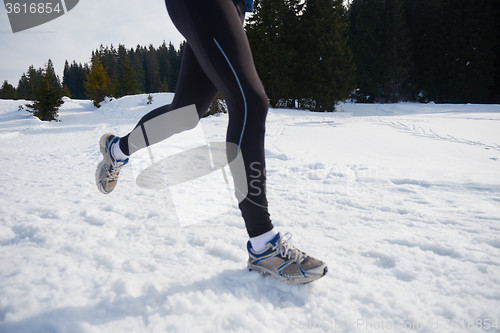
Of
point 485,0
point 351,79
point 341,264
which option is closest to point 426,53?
point 485,0

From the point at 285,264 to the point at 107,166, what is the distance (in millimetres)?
1077

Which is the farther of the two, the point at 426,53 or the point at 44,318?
the point at 426,53

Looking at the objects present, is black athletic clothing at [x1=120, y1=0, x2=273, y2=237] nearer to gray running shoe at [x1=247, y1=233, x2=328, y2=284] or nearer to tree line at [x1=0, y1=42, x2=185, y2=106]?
gray running shoe at [x1=247, y1=233, x2=328, y2=284]

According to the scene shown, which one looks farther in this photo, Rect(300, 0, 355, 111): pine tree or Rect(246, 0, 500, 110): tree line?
Rect(246, 0, 500, 110): tree line

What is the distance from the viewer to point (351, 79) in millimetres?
14219

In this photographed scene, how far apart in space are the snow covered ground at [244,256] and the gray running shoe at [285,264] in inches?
1.2

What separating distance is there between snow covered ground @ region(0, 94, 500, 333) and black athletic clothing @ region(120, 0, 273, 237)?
275mm

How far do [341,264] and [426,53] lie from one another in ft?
71.5

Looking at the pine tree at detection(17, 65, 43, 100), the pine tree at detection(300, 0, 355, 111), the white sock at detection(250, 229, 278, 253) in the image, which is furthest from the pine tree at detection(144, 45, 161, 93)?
the white sock at detection(250, 229, 278, 253)

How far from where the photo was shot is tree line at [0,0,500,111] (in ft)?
45.9

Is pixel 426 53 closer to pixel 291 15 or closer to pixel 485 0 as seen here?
pixel 485 0

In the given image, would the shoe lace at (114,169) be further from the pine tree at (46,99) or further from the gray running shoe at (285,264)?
the pine tree at (46,99)

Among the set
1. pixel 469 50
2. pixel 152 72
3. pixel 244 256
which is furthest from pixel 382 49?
pixel 152 72

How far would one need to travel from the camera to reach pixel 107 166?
1.46 meters
